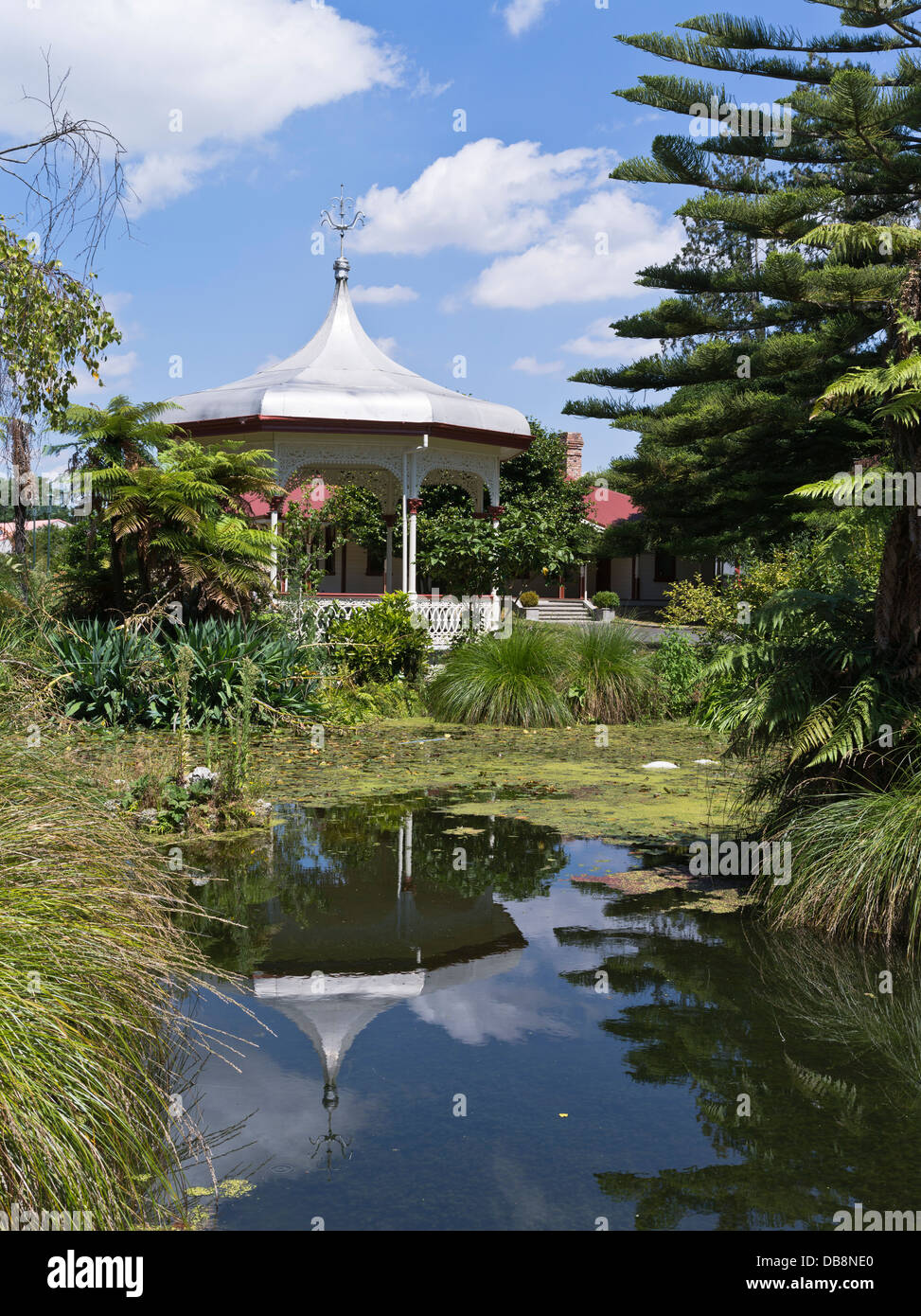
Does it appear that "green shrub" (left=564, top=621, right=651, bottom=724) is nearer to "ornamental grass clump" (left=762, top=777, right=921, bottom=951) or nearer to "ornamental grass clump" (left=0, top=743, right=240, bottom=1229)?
"ornamental grass clump" (left=762, top=777, right=921, bottom=951)

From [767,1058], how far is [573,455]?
1389 inches

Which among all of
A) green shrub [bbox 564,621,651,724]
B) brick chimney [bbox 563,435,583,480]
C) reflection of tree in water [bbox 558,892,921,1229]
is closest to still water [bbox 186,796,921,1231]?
reflection of tree in water [bbox 558,892,921,1229]

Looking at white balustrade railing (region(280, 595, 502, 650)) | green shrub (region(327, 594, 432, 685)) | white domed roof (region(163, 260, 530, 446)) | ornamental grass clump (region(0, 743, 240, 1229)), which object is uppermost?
white domed roof (region(163, 260, 530, 446))

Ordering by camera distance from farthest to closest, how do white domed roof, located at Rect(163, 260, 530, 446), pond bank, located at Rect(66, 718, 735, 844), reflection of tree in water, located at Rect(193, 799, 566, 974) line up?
white domed roof, located at Rect(163, 260, 530, 446) < pond bank, located at Rect(66, 718, 735, 844) < reflection of tree in water, located at Rect(193, 799, 566, 974)

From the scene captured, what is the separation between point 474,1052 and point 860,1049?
148 centimetres

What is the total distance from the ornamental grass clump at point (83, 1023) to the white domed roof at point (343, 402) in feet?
42.2

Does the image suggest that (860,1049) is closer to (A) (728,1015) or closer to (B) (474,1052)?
(A) (728,1015)

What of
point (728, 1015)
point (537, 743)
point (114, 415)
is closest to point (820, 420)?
point (537, 743)

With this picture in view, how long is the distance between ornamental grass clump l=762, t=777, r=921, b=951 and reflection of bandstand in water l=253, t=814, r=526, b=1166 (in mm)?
1432

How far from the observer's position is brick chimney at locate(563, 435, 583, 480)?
126 ft

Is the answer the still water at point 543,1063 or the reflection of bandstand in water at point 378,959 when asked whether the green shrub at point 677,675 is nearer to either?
the still water at point 543,1063

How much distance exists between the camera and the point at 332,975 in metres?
5.31

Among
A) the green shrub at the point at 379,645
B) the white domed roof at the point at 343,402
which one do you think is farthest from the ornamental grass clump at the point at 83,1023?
the white domed roof at the point at 343,402

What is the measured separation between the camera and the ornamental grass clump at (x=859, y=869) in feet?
Answer: 18.0
